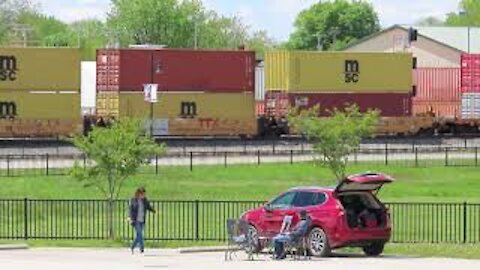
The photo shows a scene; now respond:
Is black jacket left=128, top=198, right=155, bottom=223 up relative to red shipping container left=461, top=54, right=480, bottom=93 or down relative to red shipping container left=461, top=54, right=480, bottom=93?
down

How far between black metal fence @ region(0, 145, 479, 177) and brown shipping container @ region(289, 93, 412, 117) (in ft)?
29.7

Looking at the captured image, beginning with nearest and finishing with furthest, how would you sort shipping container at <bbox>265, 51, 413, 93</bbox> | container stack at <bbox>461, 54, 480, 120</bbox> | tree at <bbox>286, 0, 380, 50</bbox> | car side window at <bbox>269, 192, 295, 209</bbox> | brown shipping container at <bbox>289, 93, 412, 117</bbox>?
car side window at <bbox>269, 192, 295, 209</bbox>
brown shipping container at <bbox>289, 93, 412, 117</bbox>
shipping container at <bbox>265, 51, 413, 93</bbox>
container stack at <bbox>461, 54, 480, 120</bbox>
tree at <bbox>286, 0, 380, 50</bbox>

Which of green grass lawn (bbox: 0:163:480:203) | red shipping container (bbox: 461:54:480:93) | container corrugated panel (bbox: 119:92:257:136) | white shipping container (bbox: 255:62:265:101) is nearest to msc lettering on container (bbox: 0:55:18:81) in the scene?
container corrugated panel (bbox: 119:92:257:136)

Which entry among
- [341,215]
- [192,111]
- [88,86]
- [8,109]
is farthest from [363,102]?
[341,215]

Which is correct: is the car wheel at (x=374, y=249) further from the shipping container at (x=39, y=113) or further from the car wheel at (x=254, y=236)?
the shipping container at (x=39, y=113)

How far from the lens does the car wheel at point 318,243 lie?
27.4 metres

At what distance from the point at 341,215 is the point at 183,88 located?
37083mm

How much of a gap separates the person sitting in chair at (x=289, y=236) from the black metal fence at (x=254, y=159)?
19404 mm

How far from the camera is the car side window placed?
28.4 meters

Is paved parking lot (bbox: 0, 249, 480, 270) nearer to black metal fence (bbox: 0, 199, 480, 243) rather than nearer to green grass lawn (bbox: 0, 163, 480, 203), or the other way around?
black metal fence (bbox: 0, 199, 480, 243)

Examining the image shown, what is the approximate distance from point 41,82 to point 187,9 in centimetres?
7717

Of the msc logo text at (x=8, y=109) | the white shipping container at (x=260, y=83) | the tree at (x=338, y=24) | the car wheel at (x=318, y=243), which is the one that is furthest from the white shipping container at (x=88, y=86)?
the tree at (x=338, y=24)

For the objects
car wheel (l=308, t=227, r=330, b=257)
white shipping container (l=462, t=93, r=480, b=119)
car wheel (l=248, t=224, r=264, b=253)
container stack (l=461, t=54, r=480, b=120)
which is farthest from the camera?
container stack (l=461, t=54, r=480, b=120)

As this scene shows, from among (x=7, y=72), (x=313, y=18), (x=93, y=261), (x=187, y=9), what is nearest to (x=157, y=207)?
(x=93, y=261)
